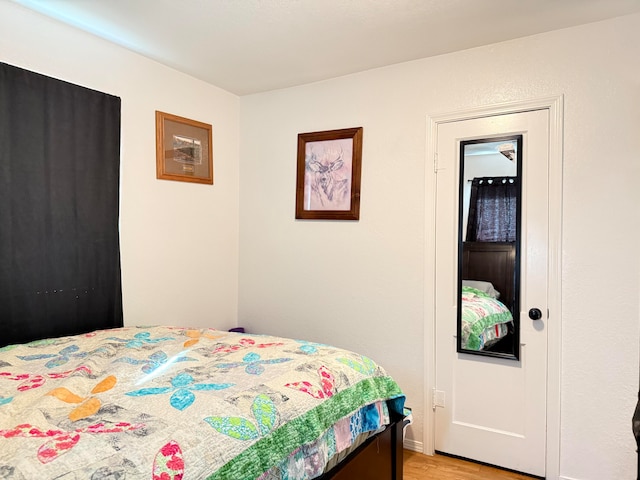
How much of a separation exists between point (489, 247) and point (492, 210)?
223 millimetres

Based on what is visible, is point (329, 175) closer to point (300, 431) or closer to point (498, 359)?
point (498, 359)

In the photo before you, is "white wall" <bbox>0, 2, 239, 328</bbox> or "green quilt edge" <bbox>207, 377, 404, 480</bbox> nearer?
"green quilt edge" <bbox>207, 377, 404, 480</bbox>

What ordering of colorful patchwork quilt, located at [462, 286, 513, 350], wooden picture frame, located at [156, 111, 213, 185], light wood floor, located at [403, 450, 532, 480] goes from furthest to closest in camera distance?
1. wooden picture frame, located at [156, 111, 213, 185]
2. colorful patchwork quilt, located at [462, 286, 513, 350]
3. light wood floor, located at [403, 450, 532, 480]

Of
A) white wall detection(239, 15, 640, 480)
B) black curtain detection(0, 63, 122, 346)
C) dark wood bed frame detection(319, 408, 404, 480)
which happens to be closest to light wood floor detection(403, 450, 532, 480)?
white wall detection(239, 15, 640, 480)

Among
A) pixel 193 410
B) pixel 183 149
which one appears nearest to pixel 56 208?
pixel 183 149

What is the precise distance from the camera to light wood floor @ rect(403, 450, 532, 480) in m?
2.61

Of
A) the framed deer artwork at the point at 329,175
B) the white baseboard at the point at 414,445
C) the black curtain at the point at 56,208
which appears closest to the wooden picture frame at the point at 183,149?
the black curtain at the point at 56,208

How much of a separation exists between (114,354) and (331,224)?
1734mm

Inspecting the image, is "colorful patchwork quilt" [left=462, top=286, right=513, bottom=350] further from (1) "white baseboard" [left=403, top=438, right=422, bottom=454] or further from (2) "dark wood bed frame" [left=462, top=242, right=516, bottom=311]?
(1) "white baseboard" [left=403, top=438, right=422, bottom=454]

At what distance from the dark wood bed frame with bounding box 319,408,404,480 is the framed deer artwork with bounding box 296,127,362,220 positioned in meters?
1.48

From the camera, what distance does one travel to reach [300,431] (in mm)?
1539

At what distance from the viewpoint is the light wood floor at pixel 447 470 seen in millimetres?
2611

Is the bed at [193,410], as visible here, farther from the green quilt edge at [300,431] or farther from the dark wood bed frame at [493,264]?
the dark wood bed frame at [493,264]

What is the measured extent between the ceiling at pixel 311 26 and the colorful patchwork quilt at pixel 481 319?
1516 millimetres
